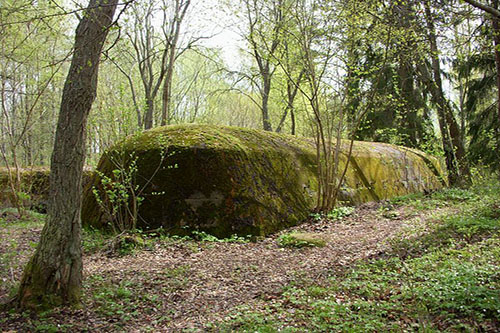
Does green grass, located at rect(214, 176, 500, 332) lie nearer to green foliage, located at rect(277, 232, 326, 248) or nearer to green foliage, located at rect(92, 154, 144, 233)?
green foliage, located at rect(277, 232, 326, 248)

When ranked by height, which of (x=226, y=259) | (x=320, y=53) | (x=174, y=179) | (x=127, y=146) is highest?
(x=320, y=53)

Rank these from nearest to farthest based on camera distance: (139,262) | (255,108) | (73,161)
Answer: (73,161) < (139,262) < (255,108)

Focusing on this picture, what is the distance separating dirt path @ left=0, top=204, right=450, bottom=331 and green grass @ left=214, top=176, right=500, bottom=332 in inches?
11.7

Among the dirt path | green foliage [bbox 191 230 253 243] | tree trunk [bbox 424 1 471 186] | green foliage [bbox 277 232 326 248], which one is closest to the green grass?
the dirt path

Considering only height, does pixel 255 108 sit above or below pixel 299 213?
above

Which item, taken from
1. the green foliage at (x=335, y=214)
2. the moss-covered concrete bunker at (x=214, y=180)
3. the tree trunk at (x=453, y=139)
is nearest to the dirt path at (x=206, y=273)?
the moss-covered concrete bunker at (x=214, y=180)

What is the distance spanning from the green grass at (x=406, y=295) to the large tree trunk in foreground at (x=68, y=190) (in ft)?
5.01

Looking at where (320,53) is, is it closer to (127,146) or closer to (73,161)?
(127,146)

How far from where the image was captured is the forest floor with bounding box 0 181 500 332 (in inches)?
110

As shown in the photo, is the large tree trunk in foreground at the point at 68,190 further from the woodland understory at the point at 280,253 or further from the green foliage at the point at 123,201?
the green foliage at the point at 123,201

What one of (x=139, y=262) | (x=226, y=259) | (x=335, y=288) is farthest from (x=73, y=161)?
(x=335, y=288)

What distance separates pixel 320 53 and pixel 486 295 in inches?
237

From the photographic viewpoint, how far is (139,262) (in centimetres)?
475

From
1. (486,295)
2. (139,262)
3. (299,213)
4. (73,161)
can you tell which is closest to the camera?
(486,295)
